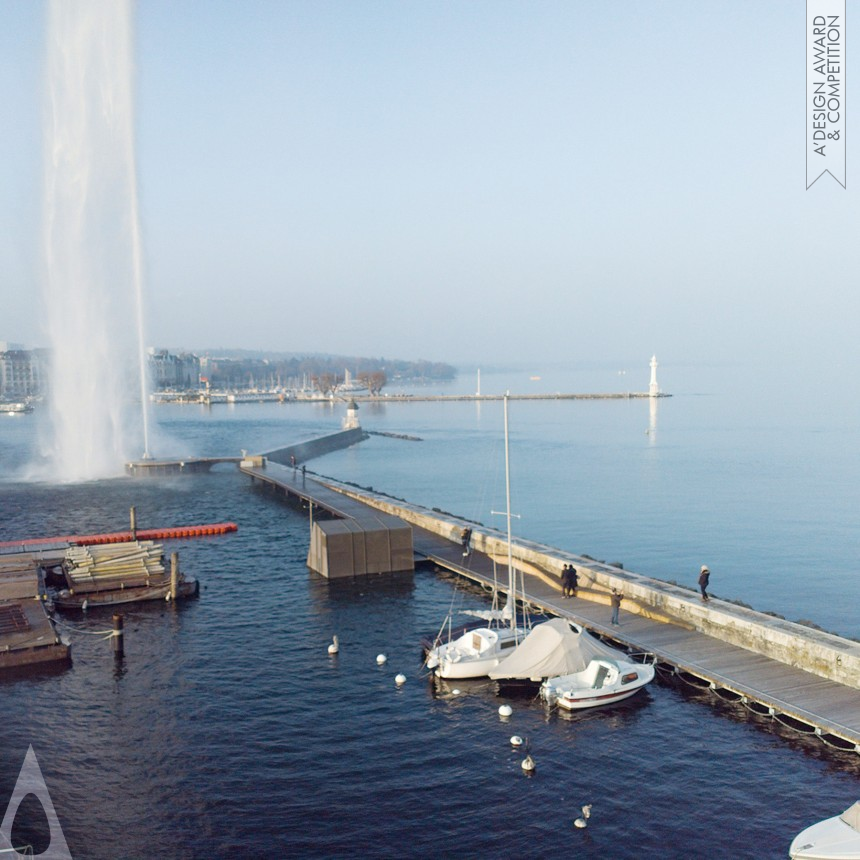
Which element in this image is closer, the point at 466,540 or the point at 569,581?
the point at 569,581

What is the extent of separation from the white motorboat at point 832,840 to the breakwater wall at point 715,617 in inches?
262

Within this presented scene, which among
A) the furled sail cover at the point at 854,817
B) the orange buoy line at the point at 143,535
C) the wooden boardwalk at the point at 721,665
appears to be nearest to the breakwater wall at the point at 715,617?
the wooden boardwalk at the point at 721,665

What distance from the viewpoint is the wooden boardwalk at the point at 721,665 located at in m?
19.7

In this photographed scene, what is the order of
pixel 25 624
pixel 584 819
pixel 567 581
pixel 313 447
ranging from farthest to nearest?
pixel 313 447
pixel 567 581
pixel 25 624
pixel 584 819

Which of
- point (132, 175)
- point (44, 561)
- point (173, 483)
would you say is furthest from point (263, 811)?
point (132, 175)

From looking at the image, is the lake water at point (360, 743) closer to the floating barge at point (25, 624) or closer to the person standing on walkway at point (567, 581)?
the floating barge at point (25, 624)

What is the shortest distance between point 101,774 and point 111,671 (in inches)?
266

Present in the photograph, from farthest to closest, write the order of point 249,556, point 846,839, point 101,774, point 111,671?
point 249,556 < point 111,671 < point 101,774 < point 846,839

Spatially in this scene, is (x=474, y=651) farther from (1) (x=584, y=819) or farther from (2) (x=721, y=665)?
(1) (x=584, y=819)

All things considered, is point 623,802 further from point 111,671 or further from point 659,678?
point 111,671

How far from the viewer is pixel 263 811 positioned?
56.4ft

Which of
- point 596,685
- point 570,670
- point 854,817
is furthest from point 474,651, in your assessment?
point 854,817

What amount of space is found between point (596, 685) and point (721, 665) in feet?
11.9

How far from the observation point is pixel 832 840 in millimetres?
14641
